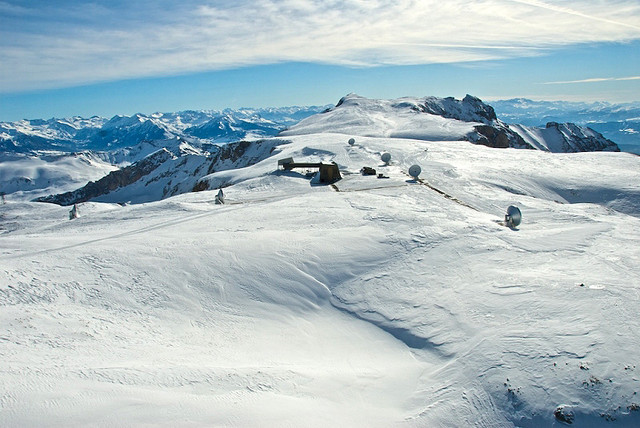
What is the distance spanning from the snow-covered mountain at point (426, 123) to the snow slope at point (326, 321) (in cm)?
5013

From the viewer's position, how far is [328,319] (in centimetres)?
1294

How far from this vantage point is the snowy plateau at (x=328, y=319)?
8273mm

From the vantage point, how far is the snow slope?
8273 millimetres

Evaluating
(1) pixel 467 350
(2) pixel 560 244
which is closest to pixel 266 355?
(1) pixel 467 350

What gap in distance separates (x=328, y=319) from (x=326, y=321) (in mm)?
126

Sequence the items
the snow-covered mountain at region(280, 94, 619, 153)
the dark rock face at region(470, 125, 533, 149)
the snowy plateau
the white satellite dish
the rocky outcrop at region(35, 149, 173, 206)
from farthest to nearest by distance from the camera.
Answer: the rocky outcrop at region(35, 149, 173, 206) < the snow-covered mountain at region(280, 94, 619, 153) < the dark rock face at region(470, 125, 533, 149) < the white satellite dish < the snowy plateau

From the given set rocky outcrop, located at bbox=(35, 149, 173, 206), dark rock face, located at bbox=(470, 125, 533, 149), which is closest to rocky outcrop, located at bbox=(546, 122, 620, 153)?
dark rock face, located at bbox=(470, 125, 533, 149)

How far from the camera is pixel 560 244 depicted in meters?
17.3

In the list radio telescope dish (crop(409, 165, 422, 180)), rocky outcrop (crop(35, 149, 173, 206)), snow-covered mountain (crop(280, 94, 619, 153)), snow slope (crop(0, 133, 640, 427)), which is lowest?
rocky outcrop (crop(35, 149, 173, 206))

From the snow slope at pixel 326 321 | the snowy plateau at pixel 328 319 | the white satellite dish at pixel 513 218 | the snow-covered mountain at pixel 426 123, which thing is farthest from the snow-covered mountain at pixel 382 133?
the white satellite dish at pixel 513 218

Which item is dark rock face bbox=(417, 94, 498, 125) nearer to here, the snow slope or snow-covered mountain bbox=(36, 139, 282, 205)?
snow-covered mountain bbox=(36, 139, 282, 205)

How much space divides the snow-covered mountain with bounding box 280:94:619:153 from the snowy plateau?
47.7m

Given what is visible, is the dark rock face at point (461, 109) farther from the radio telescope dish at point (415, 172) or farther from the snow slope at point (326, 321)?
the snow slope at point (326, 321)

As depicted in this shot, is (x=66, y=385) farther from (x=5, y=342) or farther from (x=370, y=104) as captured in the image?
(x=370, y=104)
